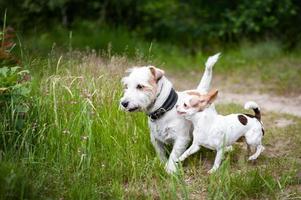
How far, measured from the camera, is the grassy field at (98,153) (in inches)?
166

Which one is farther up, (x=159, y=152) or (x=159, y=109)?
(x=159, y=109)

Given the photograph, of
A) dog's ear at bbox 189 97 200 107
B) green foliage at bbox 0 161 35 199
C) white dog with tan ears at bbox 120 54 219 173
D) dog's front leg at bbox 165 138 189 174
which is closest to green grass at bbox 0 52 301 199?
green foliage at bbox 0 161 35 199

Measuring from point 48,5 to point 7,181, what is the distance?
8.00 metres

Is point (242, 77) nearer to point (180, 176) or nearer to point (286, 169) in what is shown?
point (286, 169)

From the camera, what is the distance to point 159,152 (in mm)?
4988

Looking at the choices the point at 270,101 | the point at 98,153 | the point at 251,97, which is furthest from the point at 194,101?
the point at 251,97

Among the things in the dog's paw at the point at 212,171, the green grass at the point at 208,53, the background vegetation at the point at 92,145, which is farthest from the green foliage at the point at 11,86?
the green grass at the point at 208,53

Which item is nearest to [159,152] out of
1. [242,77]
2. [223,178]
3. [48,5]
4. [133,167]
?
[133,167]

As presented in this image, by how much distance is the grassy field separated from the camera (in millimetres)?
4207

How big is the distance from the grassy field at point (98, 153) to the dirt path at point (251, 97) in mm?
1136

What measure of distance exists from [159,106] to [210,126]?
0.47m

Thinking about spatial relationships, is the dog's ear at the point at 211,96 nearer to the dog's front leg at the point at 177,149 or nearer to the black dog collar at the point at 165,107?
the black dog collar at the point at 165,107

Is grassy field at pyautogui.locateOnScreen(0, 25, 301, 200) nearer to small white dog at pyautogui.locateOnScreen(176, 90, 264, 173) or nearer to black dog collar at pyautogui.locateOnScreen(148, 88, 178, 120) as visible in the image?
small white dog at pyautogui.locateOnScreen(176, 90, 264, 173)

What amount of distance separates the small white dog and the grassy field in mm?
158
